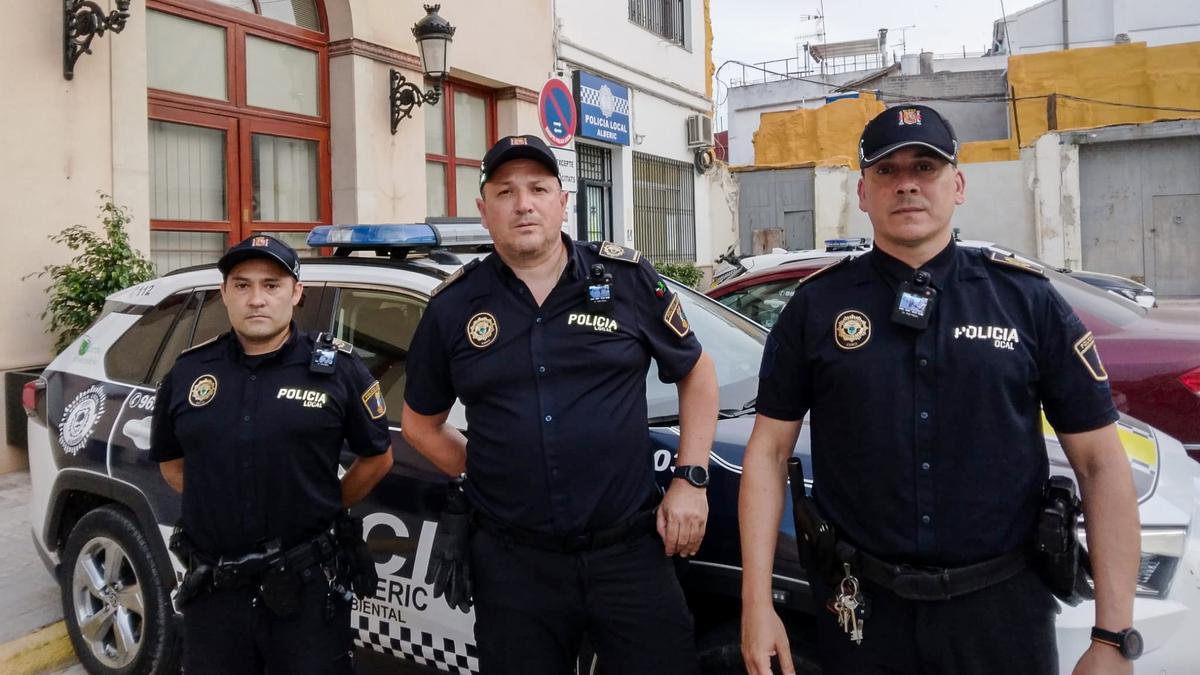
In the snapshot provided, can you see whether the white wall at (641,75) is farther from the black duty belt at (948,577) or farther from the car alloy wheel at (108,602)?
the black duty belt at (948,577)

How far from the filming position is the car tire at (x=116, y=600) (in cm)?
350

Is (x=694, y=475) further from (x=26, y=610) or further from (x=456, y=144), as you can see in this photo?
(x=456, y=144)

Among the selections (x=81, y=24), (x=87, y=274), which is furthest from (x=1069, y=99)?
(x=87, y=274)

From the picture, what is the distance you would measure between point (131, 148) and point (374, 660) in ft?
17.4

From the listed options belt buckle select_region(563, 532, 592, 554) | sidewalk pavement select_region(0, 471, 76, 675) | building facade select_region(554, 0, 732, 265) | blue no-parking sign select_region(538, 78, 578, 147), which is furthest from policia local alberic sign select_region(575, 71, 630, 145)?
belt buckle select_region(563, 532, 592, 554)

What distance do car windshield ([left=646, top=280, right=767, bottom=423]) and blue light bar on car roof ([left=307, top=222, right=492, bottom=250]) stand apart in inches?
31.9

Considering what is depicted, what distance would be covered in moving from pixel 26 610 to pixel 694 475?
363cm

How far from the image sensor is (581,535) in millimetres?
2359

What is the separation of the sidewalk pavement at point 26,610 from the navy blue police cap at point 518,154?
3109 mm

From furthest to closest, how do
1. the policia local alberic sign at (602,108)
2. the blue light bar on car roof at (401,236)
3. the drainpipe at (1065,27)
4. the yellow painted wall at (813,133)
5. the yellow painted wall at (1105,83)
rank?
the drainpipe at (1065,27) < the yellow painted wall at (813,133) < the yellow painted wall at (1105,83) < the policia local alberic sign at (602,108) < the blue light bar on car roof at (401,236)

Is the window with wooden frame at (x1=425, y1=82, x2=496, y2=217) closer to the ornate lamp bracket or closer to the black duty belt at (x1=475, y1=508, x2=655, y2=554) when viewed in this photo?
the ornate lamp bracket

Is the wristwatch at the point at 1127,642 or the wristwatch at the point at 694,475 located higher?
the wristwatch at the point at 694,475

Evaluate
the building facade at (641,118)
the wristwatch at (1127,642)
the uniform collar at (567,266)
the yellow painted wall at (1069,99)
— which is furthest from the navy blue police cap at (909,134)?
the yellow painted wall at (1069,99)

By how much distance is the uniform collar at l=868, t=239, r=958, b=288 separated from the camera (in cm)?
206
